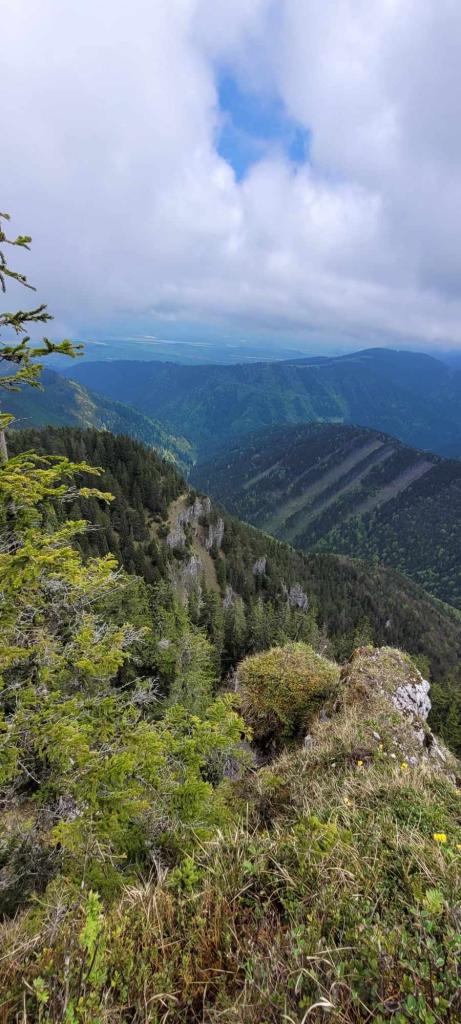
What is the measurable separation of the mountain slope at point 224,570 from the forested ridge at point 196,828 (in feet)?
197

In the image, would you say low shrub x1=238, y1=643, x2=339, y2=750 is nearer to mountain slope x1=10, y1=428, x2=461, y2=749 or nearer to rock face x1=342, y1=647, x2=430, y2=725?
rock face x1=342, y1=647, x2=430, y2=725

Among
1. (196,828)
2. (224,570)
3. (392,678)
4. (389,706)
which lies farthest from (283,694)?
(224,570)

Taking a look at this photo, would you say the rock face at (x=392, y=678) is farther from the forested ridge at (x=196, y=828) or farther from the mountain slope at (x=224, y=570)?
the mountain slope at (x=224, y=570)

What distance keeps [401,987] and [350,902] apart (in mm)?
931

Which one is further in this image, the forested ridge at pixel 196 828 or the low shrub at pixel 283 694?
the low shrub at pixel 283 694

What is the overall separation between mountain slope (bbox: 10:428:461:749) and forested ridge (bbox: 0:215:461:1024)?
60133 millimetres

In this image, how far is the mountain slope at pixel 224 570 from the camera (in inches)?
3228

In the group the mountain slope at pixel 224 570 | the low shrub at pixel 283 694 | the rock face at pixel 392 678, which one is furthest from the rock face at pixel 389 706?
the mountain slope at pixel 224 570

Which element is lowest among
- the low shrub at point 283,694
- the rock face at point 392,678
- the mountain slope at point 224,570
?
the mountain slope at point 224,570

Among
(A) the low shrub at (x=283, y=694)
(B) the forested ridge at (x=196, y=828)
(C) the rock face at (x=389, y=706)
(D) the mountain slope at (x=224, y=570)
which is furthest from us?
(D) the mountain slope at (x=224, y=570)

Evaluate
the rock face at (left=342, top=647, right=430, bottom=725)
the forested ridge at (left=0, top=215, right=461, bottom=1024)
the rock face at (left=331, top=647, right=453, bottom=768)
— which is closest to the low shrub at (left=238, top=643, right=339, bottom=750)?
the forested ridge at (left=0, top=215, right=461, bottom=1024)

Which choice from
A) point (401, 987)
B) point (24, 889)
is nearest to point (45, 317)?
point (401, 987)

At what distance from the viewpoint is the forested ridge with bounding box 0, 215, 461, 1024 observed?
10.7 feet

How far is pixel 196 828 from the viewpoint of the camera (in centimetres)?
572
